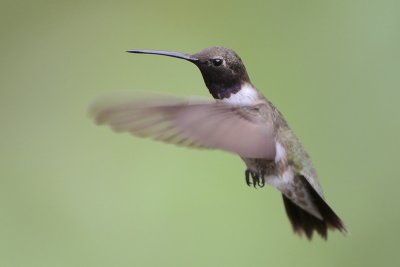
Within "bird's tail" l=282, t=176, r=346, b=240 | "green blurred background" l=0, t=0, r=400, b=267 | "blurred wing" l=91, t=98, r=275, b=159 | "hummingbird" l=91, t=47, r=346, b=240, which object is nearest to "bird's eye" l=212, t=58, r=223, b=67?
"hummingbird" l=91, t=47, r=346, b=240

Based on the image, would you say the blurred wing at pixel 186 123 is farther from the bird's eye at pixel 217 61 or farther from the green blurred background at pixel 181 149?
the green blurred background at pixel 181 149

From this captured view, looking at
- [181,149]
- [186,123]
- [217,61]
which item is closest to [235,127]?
[186,123]

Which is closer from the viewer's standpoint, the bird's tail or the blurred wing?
the blurred wing

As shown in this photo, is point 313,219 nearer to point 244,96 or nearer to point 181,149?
point 244,96

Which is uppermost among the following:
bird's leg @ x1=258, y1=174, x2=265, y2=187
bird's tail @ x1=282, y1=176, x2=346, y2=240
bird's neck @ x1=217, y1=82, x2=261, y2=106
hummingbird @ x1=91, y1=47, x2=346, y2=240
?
bird's neck @ x1=217, y1=82, x2=261, y2=106

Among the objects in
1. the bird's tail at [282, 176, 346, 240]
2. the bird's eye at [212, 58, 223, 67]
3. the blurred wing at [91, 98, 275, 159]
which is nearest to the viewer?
the blurred wing at [91, 98, 275, 159]

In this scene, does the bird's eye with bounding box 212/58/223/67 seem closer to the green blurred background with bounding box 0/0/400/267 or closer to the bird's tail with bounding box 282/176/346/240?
the bird's tail with bounding box 282/176/346/240

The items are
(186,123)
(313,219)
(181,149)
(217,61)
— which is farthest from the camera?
(181,149)
